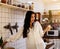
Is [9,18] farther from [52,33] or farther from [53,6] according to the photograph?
[53,6]

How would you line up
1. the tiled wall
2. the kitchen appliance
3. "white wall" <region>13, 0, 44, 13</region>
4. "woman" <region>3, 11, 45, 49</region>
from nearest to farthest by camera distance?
"woman" <region>3, 11, 45, 49</region>, the tiled wall, "white wall" <region>13, 0, 44, 13</region>, the kitchen appliance

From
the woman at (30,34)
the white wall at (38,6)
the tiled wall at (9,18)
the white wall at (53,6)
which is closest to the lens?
the woman at (30,34)

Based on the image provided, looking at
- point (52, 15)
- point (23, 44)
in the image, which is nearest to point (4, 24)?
point (23, 44)

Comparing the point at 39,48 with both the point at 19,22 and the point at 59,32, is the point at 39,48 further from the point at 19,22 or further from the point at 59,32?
the point at 59,32

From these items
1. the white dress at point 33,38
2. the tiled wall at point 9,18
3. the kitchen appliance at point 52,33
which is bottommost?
the kitchen appliance at point 52,33

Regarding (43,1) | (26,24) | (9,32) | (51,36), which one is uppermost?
(43,1)

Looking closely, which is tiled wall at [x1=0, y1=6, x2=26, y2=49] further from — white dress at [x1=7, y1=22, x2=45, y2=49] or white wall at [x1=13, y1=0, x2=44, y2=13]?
white wall at [x1=13, y1=0, x2=44, y2=13]

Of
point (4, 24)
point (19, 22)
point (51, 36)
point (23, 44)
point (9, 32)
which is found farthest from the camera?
point (51, 36)

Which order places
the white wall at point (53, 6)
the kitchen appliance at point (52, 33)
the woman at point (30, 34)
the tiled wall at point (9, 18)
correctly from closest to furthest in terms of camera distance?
the woman at point (30, 34) < the tiled wall at point (9, 18) < the kitchen appliance at point (52, 33) < the white wall at point (53, 6)

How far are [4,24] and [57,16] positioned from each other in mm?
2910

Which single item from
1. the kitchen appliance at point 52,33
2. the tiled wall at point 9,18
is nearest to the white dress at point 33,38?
the tiled wall at point 9,18

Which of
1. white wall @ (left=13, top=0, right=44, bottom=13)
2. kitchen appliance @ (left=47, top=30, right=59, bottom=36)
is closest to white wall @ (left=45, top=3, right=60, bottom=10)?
white wall @ (left=13, top=0, right=44, bottom=13)

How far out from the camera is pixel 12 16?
3.01 metres

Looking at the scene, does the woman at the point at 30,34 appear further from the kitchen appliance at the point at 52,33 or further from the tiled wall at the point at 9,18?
the kitchen appliance at the point at 52,33
